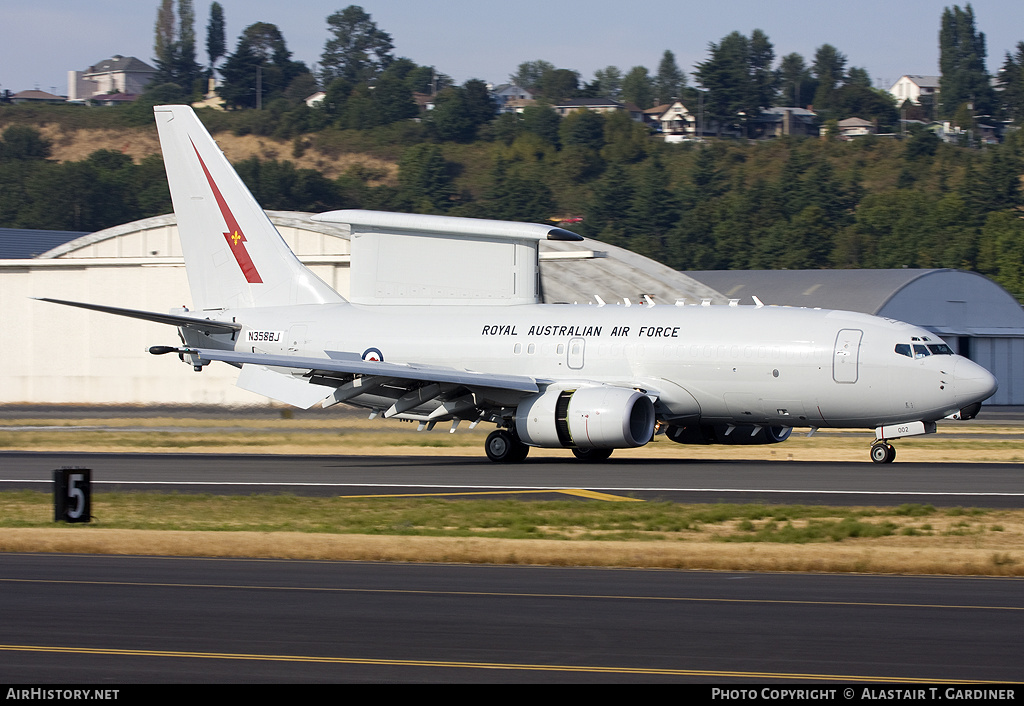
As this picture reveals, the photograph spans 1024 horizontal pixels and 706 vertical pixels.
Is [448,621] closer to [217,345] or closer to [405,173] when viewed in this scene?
[217,345]

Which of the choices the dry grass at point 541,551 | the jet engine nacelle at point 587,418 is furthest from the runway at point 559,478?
the dry grass at point 541,551

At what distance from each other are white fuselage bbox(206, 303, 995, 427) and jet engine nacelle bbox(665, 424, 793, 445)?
1560mm

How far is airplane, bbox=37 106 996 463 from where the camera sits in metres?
31.7

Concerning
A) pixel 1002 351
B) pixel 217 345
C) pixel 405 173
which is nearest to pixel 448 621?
pixel 217 345

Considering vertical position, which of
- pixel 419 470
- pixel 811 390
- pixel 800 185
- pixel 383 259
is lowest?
pixel 419 470

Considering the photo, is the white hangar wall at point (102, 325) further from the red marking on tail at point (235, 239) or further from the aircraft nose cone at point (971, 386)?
the aircraft nose cone at point (971, 386)

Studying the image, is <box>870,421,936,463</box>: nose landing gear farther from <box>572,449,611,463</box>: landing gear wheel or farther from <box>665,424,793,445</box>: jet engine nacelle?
<box>572,449,611,463</box>: landing gear wheel

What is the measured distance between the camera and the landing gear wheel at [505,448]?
112 feet

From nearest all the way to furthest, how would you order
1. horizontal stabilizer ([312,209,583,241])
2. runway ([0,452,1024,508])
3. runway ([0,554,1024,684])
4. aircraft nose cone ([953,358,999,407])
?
1. runway ([0,554,1024,684])
2. runway ([0,452,1024,508])
3. aircraft nose cone ([953,358,999,407])
4. horizontal stabilizer ([312,209,583,241])

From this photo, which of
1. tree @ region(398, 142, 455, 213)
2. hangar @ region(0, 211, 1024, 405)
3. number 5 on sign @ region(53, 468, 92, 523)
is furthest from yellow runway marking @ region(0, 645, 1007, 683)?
tree @ region(398, 142, 455, 213)

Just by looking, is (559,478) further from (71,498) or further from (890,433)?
(71,498)

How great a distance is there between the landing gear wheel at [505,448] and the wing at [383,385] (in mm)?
706
